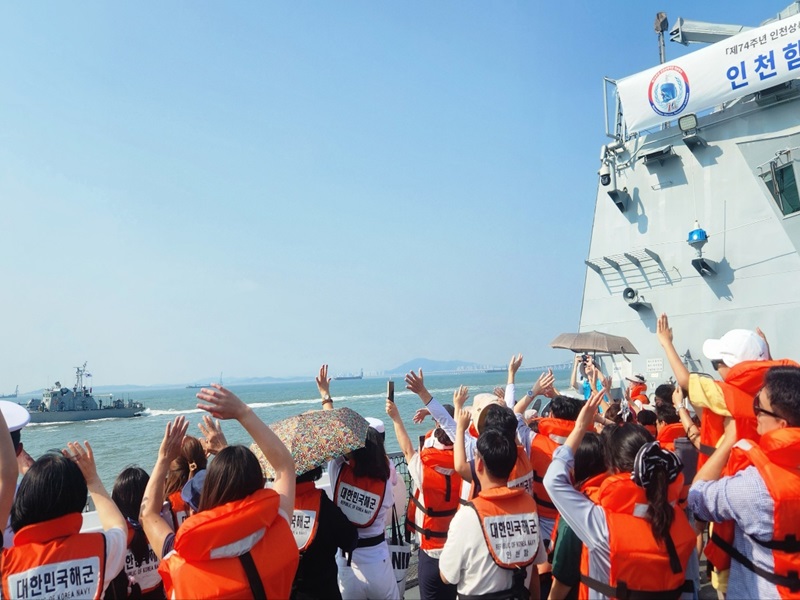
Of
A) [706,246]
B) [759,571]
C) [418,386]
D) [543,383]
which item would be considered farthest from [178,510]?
[706,246]

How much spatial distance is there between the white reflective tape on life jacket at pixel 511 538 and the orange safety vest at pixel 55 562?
1.88 meters

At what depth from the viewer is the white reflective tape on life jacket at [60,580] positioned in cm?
219

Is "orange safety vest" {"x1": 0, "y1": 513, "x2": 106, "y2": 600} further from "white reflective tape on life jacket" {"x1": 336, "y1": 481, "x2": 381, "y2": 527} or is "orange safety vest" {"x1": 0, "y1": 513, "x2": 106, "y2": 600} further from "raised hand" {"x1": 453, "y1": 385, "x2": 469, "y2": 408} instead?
"raised hand" {"x1": 453, "y1": 385, "x2": 469, "y2": 408}

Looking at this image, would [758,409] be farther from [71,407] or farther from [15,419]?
[71,407]

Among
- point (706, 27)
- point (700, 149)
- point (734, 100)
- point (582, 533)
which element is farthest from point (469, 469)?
Answer: point (706, 27)

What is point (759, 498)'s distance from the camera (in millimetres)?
2355

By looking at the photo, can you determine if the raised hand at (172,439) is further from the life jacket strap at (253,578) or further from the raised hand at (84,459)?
the life jacket strap at (253,578)

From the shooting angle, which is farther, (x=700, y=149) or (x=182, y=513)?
(x=700, y=149)

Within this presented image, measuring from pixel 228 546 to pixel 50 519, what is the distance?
0.86 metres

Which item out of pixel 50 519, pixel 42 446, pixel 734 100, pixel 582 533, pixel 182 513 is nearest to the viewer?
pixel 50 519

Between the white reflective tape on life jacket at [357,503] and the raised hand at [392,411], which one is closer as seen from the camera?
the white reflective tape on life jacket at [357,503]

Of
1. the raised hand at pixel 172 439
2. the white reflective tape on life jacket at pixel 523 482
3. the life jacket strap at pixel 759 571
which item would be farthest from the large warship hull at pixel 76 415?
the life jacket strap at pixel 759 571

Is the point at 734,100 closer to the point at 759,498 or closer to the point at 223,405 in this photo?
the point at 759,498

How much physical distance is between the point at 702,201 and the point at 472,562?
12.2 m
